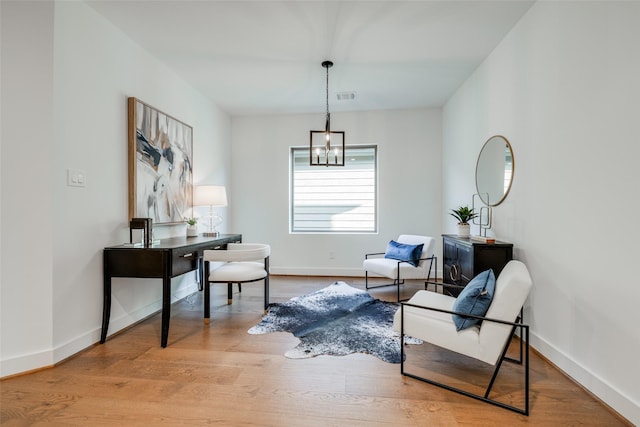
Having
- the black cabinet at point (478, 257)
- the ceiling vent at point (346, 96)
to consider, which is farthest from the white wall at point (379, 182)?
the black cabinet at point (478, 257)

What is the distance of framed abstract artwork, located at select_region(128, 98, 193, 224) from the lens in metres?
2.95

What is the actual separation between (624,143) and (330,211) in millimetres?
3971

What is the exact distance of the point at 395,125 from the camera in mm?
5043

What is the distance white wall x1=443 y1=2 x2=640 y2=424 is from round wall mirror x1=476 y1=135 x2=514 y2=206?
0.09 m

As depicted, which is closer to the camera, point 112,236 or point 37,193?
point 37,193

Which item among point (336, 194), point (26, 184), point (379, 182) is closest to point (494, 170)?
point (379, 182)

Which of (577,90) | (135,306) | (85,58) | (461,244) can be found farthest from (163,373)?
(577,90)

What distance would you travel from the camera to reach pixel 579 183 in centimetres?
200

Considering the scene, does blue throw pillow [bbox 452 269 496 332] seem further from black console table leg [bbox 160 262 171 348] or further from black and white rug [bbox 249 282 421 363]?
black console table leg [bbox 160 262 171 348]

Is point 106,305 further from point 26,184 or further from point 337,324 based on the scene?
point 337,324

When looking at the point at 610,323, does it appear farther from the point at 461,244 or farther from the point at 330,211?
the point at 330,211

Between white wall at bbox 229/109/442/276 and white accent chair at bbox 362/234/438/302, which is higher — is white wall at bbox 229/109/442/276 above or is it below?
above

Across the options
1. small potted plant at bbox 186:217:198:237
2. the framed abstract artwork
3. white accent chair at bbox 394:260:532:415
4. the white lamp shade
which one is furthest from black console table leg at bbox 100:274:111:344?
white accent chair at bbox 394:260:532:415

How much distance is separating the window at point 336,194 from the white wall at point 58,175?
291cm
